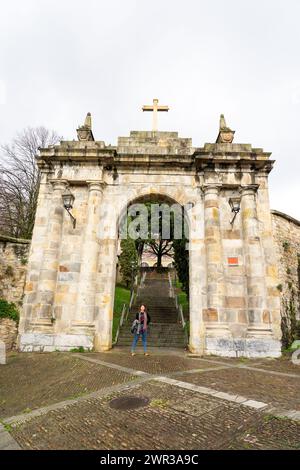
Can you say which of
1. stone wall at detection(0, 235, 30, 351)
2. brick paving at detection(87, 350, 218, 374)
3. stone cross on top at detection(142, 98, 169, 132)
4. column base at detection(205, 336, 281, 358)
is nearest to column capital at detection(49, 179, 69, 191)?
stone wall at detection(0, 235, 30, 351)

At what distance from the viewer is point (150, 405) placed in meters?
4.25

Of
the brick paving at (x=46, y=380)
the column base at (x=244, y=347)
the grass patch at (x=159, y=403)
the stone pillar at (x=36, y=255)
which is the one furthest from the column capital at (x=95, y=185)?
the grass patch at (x=159, y=403)

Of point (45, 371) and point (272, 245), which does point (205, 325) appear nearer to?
point (272, 245)

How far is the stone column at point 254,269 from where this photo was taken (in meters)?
8.93

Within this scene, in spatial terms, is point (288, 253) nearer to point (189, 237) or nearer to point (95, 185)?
point (189, 237)

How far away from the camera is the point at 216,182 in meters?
10.4

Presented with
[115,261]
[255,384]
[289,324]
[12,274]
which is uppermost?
[115,261]

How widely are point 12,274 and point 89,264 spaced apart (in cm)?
288

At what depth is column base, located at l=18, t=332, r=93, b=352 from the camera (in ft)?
28.7

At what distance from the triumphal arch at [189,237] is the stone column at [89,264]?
0.03 m

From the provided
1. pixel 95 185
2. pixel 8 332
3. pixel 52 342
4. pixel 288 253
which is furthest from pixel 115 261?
pixel 288 253
